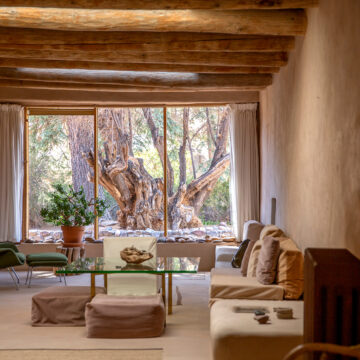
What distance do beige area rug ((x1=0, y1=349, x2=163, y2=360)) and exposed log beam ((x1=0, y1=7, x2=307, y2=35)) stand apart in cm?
307

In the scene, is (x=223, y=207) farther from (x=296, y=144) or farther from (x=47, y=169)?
(x=296, y=144)

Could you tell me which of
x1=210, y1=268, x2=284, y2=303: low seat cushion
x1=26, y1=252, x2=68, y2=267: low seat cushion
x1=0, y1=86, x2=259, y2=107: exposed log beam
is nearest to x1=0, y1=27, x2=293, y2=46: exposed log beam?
x1=210, y1=268, x2=284, y2=303: low seat cushion

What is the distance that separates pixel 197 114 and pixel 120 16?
5.09 metres

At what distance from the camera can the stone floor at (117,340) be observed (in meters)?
5.66

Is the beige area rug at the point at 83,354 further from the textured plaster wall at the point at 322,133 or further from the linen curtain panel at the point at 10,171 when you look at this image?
the linen curtain panel at the point at 10,171

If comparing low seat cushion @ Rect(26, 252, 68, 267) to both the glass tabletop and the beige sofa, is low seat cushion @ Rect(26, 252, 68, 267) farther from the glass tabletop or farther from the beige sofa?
the beige sofa

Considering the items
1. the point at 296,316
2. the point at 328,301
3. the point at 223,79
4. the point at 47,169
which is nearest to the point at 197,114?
the point at 223,79

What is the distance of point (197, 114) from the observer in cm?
1129

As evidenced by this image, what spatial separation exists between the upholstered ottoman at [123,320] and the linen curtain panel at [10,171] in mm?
5341

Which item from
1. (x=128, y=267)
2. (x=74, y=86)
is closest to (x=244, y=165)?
(x=74, y=86)

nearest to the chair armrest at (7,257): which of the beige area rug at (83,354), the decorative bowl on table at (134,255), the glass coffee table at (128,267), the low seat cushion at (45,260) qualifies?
the low seat cushion at (45,260)

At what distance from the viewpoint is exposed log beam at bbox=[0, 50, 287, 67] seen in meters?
7.67

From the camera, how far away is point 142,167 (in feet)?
37.2

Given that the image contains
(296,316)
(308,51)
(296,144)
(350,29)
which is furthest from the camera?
(296,144)
